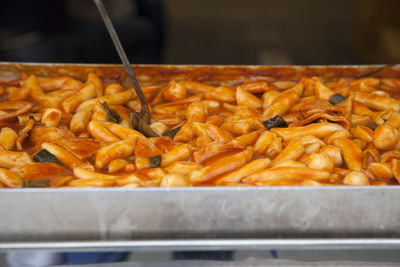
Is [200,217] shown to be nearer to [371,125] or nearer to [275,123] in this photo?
[275,123]

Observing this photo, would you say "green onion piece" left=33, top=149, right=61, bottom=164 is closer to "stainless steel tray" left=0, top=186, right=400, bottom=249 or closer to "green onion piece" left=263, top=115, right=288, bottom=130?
"stainless steel tray" left=0, top=186, right=400, bottom=249

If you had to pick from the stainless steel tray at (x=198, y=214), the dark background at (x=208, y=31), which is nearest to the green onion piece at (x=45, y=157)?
the stainless steel tray at (x=198, y=214)

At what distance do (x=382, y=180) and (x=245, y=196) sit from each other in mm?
439

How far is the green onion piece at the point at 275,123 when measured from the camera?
131 cm

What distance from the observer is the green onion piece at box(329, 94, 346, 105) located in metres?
1.46

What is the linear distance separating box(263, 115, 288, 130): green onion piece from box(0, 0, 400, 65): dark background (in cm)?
223

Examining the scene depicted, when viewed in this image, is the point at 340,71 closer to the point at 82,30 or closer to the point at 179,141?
the point at 179,141

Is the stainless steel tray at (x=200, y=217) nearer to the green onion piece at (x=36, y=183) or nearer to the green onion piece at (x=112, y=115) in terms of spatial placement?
the green onion piece at (x=36, y=183)

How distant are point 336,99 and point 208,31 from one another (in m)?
4.09

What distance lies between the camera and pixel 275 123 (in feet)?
4.32

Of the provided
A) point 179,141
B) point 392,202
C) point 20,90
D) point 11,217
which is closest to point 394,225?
point 392,202

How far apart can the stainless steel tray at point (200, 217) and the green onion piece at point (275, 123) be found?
44cm

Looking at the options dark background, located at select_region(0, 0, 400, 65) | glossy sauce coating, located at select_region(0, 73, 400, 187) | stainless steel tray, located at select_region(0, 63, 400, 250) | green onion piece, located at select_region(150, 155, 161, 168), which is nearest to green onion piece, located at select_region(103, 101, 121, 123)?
glossy sauce coating, located at select_region(0, 73, 400, 187)

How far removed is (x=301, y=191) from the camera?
0.90 metres
